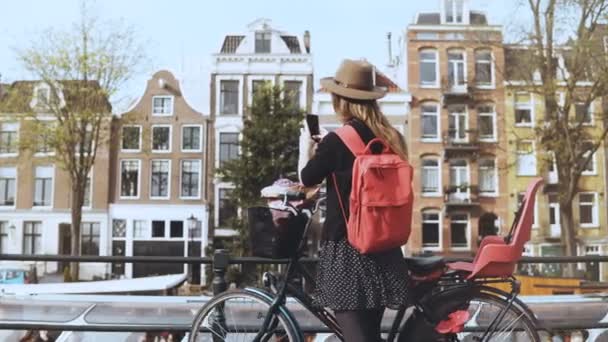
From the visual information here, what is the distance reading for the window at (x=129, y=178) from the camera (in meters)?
25.6

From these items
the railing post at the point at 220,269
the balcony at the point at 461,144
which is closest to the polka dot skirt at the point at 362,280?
the railing post at the point at 220,269

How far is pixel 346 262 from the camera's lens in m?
2.34

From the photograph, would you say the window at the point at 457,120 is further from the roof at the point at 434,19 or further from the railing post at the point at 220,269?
the railing post at the point at 220,269

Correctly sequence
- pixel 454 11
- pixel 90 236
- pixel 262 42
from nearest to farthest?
pixel 90 236 < pixel 262 42 < pixel 454 11

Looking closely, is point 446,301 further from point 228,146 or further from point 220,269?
point 228,146

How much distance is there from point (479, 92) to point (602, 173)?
5.80 m

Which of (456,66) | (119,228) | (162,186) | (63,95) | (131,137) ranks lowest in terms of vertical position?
(119,228)

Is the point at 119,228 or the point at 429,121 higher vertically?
the point at 429,121

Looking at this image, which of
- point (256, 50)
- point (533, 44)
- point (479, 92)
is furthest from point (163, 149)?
point (533, 44)

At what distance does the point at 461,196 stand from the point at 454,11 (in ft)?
25.6

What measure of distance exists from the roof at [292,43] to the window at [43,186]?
35.7ft

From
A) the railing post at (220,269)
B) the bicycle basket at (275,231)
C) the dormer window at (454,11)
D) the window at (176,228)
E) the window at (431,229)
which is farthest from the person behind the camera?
the dormer window at (454,11)

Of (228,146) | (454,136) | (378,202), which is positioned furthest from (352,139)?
(454,136)

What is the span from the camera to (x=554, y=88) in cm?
1716
